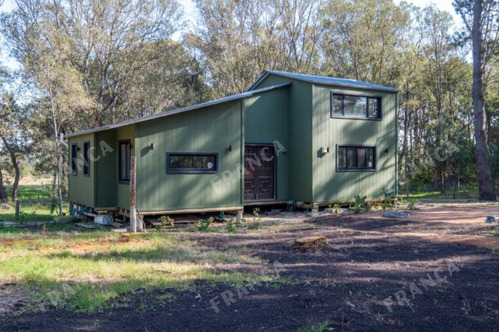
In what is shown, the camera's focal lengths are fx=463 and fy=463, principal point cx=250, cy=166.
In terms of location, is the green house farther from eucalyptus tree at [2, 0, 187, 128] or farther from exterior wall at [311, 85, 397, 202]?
eucalyptus tree at [2, 0, 187, 128]

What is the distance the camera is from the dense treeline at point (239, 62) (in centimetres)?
2061

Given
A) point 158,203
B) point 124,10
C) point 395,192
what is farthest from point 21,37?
point 395,192

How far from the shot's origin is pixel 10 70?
22219 mm

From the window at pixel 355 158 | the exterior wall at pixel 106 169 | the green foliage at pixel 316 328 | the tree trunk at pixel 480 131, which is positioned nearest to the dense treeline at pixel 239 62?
the tree trunk at pixel 480 131

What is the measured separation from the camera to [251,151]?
620 inches

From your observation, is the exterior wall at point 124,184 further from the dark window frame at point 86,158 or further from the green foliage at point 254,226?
the green foliage at point 254,226

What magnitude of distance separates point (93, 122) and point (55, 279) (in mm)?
18424

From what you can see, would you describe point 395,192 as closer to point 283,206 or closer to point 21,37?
point 283,206

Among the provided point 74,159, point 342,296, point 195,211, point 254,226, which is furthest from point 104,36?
point 342,296

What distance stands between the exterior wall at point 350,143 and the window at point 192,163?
3.78 meters

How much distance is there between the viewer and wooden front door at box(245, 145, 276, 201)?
616 inches

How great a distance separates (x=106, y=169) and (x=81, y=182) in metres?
1.61

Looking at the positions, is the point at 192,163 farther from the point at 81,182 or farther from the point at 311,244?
the point at 311,244

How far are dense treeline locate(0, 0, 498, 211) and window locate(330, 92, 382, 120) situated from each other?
20.7 feet
